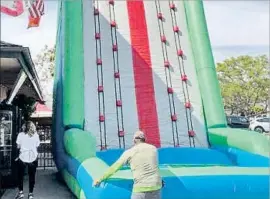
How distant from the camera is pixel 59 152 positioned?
8852 millimetres

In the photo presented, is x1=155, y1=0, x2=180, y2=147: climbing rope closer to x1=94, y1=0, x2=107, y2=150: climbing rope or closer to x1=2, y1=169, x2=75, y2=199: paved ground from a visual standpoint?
x1=94, y1=0, x2=107, y2=150: climbing rope

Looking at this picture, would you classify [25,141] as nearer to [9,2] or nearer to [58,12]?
[9,2]

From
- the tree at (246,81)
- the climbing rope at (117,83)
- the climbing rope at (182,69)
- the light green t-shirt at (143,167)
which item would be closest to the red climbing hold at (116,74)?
the climbing rope at (117,83)

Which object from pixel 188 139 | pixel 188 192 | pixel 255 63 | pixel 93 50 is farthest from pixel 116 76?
pixel 255 63

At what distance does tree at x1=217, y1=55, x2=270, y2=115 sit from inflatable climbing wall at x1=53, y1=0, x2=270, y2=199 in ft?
93.6

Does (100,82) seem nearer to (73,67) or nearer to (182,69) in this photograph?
(73,67)

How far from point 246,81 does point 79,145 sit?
34223 millimetres

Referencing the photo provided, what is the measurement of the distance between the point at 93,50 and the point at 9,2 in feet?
10.9

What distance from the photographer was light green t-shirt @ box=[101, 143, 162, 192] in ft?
15.6

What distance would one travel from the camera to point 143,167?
4820 mm

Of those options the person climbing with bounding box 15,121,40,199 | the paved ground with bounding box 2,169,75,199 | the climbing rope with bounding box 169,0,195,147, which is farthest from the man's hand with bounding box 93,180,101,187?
the climbing rope with bounding box 169,0,195,147

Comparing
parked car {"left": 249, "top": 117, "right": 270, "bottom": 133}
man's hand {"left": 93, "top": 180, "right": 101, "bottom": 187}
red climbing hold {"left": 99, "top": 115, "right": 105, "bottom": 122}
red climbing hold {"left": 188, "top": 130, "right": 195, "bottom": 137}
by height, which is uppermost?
parked car {"left": 249, "top": 117, "right": 270, "bottom": 133}

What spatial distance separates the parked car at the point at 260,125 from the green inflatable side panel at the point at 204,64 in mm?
18676

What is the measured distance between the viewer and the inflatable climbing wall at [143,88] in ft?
28.3
